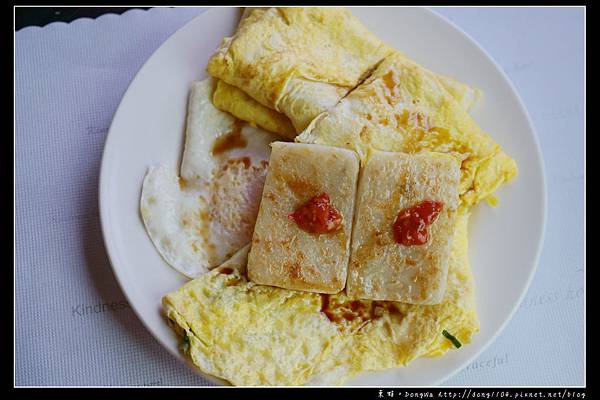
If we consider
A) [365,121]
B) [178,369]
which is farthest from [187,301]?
[365,121]

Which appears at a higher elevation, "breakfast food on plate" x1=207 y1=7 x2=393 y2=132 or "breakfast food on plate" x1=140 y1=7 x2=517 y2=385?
"breakfast food on plate" x1=207 y1=7 x2=393 y2=132

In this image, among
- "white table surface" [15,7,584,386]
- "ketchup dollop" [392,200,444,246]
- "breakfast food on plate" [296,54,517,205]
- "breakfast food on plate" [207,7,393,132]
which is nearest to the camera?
"ketchup dollop" [392,200,444,246]

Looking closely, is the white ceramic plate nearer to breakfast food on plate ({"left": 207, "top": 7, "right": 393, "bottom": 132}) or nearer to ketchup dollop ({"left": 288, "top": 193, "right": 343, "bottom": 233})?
breakfast food on plate ({"left": 207, "top": 7, "right": 393, "bottom": 132})

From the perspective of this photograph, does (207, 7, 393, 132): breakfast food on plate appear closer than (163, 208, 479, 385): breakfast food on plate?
No

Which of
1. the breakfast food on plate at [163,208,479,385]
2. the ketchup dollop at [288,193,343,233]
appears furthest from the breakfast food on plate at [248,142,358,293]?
the breakfast food on plate at [163,208,479,385]

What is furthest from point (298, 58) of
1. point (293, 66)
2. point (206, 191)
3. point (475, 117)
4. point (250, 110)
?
point (475, 117)

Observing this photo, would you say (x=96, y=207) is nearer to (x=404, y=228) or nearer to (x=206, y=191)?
(x=206, y=191)
